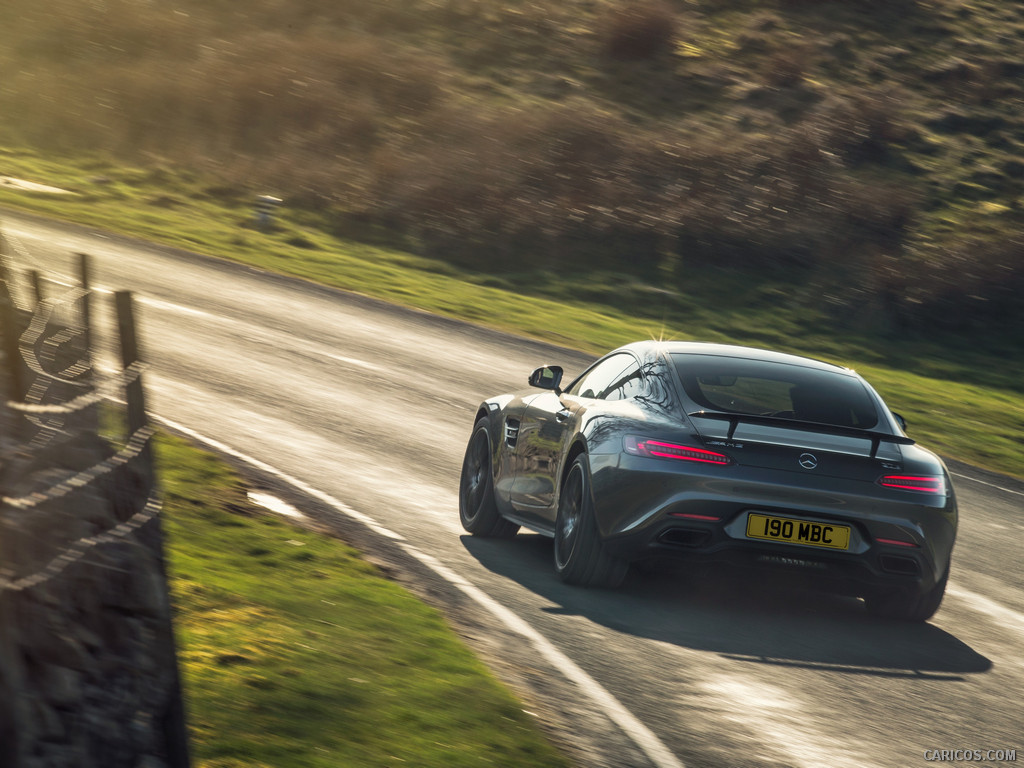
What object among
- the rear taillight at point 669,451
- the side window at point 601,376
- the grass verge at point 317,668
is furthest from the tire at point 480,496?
the rear taillight at point 669,451

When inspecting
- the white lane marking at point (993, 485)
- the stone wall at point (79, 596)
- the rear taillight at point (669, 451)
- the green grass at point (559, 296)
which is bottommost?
the green grass at point (559, 296)

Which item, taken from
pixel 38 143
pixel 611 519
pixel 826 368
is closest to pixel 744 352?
pixel 826 368

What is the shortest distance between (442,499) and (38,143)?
24.7 meters

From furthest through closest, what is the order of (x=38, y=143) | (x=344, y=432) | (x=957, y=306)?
(x=38, y=143) < (x=957, y=306) < (x=344, y=432)

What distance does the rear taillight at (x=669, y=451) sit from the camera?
730 centimetres

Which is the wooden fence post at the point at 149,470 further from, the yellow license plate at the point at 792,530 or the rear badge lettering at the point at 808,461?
the rear badge lettering at the point at 808,461

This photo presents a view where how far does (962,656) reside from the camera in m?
7.30

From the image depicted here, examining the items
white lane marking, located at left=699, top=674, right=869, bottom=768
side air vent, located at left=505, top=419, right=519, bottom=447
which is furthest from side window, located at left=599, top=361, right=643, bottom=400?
white lane marking, located at left=699, top=674, right=869, bottom=768

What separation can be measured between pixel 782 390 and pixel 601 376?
1.45 meters

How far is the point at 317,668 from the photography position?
5.95 metres

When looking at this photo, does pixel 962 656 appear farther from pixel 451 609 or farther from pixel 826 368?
pixel 451 609

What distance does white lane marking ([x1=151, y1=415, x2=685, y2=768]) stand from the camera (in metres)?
5.45

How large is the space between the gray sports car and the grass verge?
1.21 m

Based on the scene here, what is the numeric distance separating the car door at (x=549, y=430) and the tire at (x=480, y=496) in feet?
1.44
